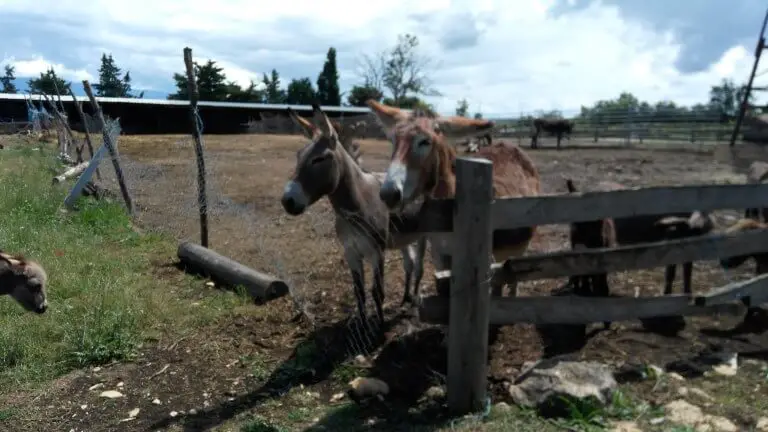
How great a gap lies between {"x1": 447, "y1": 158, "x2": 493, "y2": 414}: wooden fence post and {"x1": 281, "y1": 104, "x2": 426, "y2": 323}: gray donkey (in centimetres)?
108

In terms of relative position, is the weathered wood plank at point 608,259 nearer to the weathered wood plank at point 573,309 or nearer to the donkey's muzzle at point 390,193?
the weathered wood plank at point 573,309

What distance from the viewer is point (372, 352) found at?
4922 mm

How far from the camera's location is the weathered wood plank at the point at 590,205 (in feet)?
11.8

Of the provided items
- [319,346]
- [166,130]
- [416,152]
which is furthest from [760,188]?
[166,130]

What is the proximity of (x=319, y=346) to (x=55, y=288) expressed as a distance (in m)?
3.16

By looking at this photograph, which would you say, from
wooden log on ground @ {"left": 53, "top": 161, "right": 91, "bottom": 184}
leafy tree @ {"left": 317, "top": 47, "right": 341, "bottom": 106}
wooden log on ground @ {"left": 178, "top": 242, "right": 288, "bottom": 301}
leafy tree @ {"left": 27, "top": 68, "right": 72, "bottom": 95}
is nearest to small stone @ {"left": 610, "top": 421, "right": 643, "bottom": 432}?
wooden log on ground @ {"left": 178, "top": 242, "right": 288, "bottom": 301}

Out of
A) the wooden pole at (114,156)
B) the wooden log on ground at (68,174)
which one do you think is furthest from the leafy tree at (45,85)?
the wooden pole at (114,156)

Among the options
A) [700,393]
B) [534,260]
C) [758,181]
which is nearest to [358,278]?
[534,260]

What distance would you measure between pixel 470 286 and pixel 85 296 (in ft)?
14.1

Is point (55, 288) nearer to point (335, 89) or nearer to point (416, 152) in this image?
point (416, 152)

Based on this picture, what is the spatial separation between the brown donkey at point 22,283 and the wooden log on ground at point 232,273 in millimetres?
1945

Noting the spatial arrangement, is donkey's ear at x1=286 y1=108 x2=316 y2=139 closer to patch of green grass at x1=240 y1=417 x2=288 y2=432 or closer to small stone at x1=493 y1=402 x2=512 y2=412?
patch of green grass at x1=240 y1=417 x2=288 y2=432

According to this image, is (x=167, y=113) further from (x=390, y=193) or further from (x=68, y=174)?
(x=390, y=193)

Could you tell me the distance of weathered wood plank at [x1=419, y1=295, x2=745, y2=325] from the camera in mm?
3760
